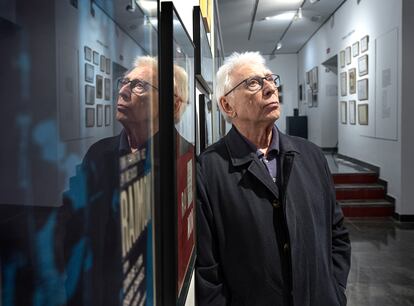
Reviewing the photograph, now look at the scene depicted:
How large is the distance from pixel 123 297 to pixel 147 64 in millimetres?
366

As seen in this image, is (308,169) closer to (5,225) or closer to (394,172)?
(5,225)

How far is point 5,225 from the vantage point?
0.93 ft

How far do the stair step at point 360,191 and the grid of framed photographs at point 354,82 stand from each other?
146cm

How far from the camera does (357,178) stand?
26.4ft

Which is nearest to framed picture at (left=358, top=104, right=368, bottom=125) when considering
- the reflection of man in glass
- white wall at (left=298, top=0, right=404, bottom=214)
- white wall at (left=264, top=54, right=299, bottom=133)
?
white wall at (left=298, top=0, right=404, bottom=214)

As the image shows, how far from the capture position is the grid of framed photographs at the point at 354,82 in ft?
27.9

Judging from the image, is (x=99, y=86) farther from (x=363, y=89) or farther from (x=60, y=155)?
(x=363, y=89)

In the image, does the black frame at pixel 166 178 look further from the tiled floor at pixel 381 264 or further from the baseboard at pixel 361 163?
the baseboard at pixel 361 163

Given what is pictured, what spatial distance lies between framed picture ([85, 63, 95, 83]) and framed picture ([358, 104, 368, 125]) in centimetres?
869

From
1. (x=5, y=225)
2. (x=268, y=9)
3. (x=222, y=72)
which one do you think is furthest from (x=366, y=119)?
(x=5, y=225)

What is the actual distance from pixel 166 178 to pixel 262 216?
71 cm

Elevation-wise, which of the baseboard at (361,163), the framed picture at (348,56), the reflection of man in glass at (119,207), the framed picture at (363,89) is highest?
the framed picture at (348,56)

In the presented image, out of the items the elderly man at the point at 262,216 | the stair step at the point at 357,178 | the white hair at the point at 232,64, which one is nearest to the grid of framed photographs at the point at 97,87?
the elderly man at the point at 262,216

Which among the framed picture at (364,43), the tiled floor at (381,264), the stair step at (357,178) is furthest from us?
the framed picture at (364,43)
